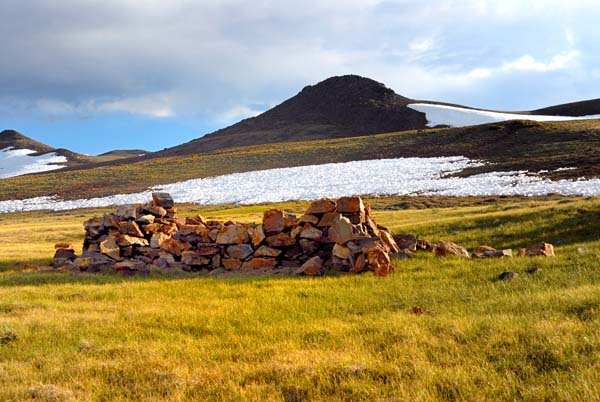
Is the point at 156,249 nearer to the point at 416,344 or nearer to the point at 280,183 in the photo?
the point at 416,344

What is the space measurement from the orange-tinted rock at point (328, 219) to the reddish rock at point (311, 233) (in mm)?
346

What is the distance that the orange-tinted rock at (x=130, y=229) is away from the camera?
2000 centimetres

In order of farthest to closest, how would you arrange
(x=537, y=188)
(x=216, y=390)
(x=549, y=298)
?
(x=537, y=188), (x=549, y=298), (x=216, y=390)

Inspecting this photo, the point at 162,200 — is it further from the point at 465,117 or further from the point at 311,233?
the point at 465,117

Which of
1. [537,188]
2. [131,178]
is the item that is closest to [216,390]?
[537,188]

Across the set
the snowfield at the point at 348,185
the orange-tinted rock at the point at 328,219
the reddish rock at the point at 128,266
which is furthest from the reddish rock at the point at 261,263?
the snowfield at the point at 348,185

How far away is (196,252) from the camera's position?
18500 millimetres

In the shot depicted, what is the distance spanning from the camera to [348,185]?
52.9m

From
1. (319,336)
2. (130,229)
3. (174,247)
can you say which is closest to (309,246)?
(174,247)

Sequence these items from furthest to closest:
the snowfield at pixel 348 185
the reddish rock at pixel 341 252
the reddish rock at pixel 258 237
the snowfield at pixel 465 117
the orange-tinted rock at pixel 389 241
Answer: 1. the snowfield at pixel 465 117
2. the snowfield at pixel 348 185
3. the reddish rock at pixel 258 237
4. the orange-tinted rock at pixel 389 241
5. the reddish rock at pixel 341 252

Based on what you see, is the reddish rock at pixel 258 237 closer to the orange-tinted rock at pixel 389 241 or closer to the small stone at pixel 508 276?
the orange-tinted rock at pixel 389 241

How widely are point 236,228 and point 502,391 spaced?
13.7 metres

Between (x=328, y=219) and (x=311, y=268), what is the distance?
2532 millimetres

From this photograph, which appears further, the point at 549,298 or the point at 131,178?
the point at 131,178
